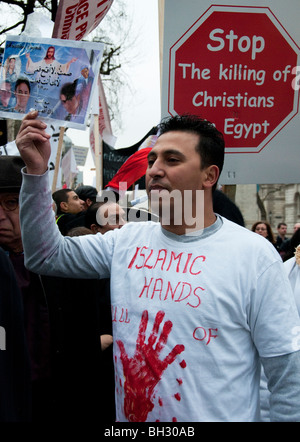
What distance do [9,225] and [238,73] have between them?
1.46m

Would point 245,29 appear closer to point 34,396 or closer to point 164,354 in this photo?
point 164,354

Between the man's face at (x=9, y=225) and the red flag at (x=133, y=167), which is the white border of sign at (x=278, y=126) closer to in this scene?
the man's face at (x=9, y=225)

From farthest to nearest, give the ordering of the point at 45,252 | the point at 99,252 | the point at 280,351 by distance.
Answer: the point at 99,252 < the point at 45,252 < the point at 280,351

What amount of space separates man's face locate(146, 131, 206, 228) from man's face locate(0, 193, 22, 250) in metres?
0.76

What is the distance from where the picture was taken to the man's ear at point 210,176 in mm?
1757

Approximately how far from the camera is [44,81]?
2.50 metres

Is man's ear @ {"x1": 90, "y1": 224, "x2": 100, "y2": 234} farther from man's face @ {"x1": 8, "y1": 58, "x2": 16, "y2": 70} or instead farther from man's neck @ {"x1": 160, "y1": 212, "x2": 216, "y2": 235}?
man's neck @ {"x1": 160, "y1": 212, "x2": 216, "y2": 235}

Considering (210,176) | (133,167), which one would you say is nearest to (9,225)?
(210,176)

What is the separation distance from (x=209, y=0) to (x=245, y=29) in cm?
25

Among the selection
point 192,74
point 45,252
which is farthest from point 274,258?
point 192,74

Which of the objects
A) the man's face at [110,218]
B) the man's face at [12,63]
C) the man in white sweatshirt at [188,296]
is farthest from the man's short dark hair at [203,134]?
the man's face at [110,218]

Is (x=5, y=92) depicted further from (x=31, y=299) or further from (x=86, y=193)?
(x=86, y=193)

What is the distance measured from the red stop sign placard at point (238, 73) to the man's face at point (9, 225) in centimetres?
104
